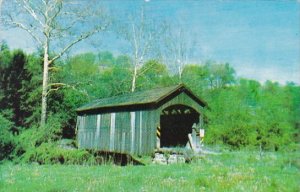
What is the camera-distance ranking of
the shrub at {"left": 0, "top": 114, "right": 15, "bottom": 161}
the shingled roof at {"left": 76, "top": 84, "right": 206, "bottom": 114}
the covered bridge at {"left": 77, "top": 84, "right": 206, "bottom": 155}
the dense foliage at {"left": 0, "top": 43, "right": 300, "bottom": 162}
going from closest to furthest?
1. the shrub at {"left": 0, "top": 114, "right": 15, "bottom": 161}
2. the dense foliage at {"left": 0, "top": 43, "right": 300, "bottom": 162}
3. the shingled roof at {"left": 76, "top": 84, "right": 206, "bottom": 114}
4. the covered bridge at {"left": 77, "top": 84, "right": 206, "bottom": 155}

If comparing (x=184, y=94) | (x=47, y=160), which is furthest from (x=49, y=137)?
(x=184, y=94)

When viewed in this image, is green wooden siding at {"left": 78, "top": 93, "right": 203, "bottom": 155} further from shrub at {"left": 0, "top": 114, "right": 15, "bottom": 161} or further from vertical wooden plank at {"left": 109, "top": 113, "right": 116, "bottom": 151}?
shrub at {"left": 0, "top": 114, "right": 15, "bottom": 161}

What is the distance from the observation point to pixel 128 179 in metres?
11.2

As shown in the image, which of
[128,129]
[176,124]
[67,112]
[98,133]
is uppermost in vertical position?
[67,112]

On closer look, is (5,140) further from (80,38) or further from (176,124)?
(80,38)

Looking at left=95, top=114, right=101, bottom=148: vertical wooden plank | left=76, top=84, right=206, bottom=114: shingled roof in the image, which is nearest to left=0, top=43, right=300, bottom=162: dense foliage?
left=95, top=114, right=101, bottom=148: vertical wooden plank

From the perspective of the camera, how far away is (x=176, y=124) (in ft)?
98.6

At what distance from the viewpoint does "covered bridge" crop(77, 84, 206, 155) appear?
24.9m

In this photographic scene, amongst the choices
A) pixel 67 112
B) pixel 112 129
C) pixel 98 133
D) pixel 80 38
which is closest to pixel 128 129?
pixel 112 129

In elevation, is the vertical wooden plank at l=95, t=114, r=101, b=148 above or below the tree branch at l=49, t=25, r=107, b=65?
below

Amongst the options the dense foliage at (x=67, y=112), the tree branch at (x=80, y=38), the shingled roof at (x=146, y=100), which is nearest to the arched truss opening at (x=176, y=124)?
the shingled roof at (x=146, y=100)

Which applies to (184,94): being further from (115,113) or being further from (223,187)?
(223,187)

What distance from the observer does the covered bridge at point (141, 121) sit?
24891 mm

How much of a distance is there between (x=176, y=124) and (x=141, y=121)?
17.5ft
